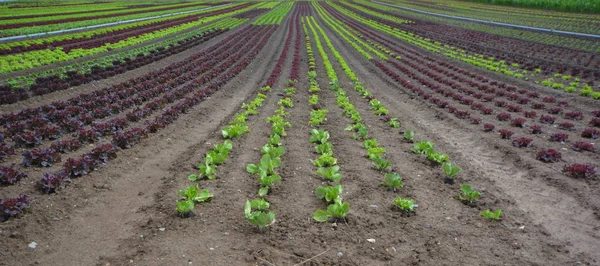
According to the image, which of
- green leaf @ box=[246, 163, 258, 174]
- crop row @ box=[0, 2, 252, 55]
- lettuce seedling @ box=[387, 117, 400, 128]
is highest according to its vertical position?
crop row @ box=[0, 2, 252, 55]

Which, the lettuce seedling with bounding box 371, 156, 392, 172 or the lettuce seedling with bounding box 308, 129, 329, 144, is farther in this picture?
the lettuce seedling with bounding box 308, 129, 329, 144

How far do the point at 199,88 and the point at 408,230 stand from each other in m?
11.9

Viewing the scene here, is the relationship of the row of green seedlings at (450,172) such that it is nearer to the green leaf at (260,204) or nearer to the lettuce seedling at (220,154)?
the green leaf at (260,204)

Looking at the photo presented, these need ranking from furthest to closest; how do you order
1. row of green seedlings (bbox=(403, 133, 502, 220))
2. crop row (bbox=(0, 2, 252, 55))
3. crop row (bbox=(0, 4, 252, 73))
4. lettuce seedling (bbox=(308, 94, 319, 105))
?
crop row (bbox=(0, 2, 252, 55)) < crop row (bbox=(0, 4, 252, 73)) < lettuce seedling (bbox=(308, 94, 319, 105)) < row of green seedlings (bbox=(403, 133, 502, 220))

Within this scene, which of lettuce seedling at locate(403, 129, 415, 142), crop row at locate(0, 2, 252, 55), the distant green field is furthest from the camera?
the distant green field

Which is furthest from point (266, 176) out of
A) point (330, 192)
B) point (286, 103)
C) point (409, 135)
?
point (286, 103)

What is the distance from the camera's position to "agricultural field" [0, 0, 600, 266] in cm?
509

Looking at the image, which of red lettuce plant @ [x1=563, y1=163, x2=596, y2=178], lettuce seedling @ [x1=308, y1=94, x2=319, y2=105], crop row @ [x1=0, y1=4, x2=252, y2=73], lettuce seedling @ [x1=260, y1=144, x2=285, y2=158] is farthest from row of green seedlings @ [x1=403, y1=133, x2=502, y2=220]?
crop row @ [x1=0, y1=4, x2=252, y2=73]

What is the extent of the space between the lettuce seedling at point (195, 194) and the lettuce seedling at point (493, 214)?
4.73 metres

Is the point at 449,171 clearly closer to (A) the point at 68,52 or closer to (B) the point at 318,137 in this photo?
(B) the point at 318,137

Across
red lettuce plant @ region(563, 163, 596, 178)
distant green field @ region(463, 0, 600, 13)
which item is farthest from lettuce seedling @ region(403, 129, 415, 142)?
distant green field @ region(463, 0, 600, 13)

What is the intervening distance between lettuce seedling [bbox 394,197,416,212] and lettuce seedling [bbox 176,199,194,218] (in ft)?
11.5

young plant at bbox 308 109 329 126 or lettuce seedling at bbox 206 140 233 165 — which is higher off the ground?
lettuce seedling at bbox 206 140 233 165

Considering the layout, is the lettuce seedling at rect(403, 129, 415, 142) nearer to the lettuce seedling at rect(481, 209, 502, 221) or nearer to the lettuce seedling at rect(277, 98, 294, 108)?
the lettuce seedling at rect(481, 209, 502, 221)
